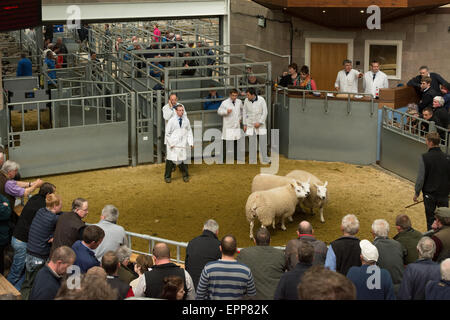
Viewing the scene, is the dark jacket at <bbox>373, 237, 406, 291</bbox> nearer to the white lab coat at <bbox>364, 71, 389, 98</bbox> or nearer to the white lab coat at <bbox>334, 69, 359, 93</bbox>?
the white lab coat at <bbox>364, 71, 389, 98</bbox>

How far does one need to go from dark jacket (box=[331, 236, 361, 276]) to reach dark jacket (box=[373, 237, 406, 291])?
0.77 ft

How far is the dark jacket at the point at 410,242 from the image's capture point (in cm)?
787

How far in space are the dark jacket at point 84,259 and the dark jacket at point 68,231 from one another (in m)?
0.64

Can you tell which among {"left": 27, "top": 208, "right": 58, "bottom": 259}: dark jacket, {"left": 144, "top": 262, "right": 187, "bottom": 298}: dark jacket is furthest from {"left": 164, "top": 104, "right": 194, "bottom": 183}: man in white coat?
{"left": 144, "top": 262, "right": 187, "bottom": 298}: dark jacket

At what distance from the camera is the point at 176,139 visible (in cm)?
1441

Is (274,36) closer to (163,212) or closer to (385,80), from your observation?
(385,80)

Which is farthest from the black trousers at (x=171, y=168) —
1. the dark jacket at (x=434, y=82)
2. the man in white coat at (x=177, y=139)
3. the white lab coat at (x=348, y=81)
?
the dark jacket at (x=434, y=82)

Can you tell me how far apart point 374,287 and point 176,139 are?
8422mm

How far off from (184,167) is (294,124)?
10.2ft

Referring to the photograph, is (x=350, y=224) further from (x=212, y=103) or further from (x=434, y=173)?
(x=212, y=103)

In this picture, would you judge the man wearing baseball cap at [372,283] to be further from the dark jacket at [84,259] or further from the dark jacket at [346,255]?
the dark jacket at [84,259]

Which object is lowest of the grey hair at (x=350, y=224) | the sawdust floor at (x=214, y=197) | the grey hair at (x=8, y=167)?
the sawdust floor at (x=214, y=197)
